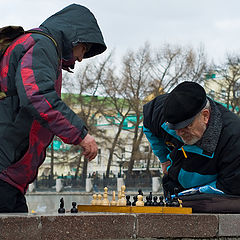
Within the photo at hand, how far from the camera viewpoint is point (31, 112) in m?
3.16

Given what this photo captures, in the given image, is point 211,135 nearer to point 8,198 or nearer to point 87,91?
point 8,198

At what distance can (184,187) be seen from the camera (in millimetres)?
4730

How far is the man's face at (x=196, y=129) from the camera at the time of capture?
412 cm

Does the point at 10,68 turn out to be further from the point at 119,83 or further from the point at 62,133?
the point at 119,83

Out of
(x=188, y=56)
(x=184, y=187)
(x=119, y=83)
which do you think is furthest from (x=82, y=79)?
(x=184, y=187)

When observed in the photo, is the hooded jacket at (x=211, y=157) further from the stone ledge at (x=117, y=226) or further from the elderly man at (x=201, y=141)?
the stone ledge at (x=117, y=226)

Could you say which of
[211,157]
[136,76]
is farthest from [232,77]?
[211,157]

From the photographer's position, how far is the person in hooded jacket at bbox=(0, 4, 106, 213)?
3.16 meters

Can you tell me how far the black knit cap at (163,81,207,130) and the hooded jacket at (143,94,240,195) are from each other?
208mm

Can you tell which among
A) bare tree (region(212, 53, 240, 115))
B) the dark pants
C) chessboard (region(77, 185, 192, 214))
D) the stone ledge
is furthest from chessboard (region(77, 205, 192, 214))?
bare tree (region(212, 53, 240, 115))

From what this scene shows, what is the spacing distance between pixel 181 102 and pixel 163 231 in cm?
102

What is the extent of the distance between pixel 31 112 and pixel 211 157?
167cm

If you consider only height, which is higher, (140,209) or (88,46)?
(88,46)

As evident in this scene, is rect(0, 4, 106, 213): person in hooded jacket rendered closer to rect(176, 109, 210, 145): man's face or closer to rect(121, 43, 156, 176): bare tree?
rect(176, 109, 210, 145): man's face
